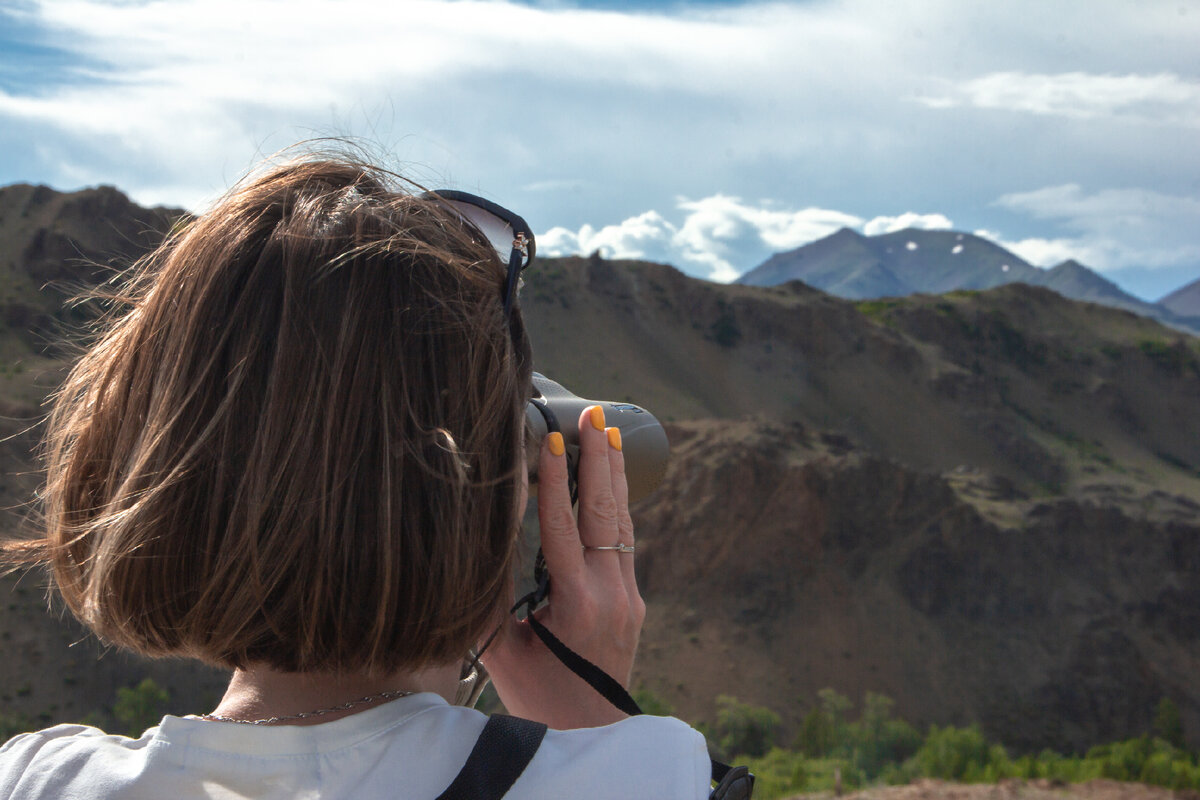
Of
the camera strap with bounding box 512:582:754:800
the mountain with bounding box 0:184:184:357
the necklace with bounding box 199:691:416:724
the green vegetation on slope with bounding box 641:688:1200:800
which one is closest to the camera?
the necklace with bounding box 199:691:416:724

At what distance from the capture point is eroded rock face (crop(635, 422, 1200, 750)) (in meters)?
12.7

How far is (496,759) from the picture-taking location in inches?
29.9

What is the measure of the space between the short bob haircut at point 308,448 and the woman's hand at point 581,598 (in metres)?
0.11

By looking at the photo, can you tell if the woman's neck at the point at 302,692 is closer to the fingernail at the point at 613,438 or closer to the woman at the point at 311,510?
the woman at the point at 311,510

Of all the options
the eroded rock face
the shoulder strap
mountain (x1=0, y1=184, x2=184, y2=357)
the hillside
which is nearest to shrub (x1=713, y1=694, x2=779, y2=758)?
the hillside

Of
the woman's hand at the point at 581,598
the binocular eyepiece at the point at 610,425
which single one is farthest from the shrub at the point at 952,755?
the woman's hand at the point at 581,598

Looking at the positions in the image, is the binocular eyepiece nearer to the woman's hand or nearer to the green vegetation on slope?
the woman's hand

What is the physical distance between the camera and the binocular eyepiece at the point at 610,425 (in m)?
1.10

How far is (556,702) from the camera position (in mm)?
1065

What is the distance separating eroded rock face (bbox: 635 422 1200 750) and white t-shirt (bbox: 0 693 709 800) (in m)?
11.9

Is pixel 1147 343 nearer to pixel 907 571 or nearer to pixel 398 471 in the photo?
pixel 907 571

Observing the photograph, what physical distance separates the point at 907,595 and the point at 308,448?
14727 millimetres

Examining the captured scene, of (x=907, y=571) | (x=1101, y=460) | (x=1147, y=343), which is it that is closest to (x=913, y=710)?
(x=907, y=571)

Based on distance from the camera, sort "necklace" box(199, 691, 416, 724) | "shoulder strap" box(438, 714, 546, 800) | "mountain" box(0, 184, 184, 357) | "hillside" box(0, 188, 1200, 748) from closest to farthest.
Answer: "shoulder strap" box(438, 714, 546, 800) → "necklace" box(199, 691, 416, 724) → "hillside" box(0, 188, 1200, 748) → "mountain" box(0, 184, 184, 357)
